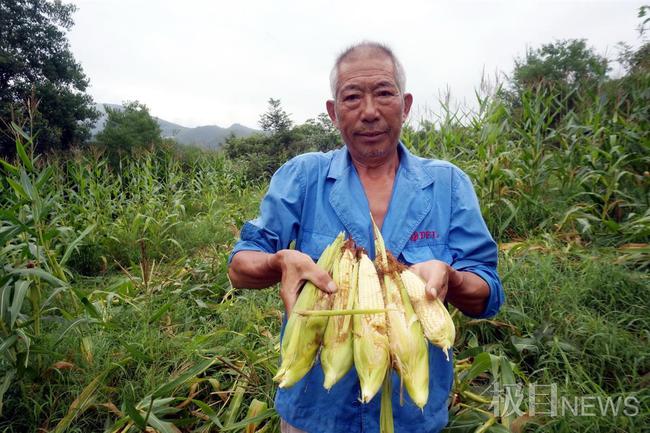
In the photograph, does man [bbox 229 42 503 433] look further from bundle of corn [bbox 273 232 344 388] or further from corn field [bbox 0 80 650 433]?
corn field [bbox 0 80 650 433]

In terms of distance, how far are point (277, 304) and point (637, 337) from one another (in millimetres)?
2643

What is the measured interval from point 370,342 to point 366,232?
55cm

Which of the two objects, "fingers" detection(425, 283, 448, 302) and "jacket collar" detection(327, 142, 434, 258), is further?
"jacket collar" detection(327, 142, 434, 258)

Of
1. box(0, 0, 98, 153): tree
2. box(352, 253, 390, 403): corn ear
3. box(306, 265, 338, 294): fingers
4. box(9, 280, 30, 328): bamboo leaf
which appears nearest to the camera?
box(352, 253, 390, 403): corn ear

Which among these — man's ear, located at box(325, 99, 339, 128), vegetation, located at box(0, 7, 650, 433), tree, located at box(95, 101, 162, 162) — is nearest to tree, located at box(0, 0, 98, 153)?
tree, located at box(95, 101, 162, 162)

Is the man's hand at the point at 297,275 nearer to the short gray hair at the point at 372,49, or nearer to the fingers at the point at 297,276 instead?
the fingers at the point at 297,276

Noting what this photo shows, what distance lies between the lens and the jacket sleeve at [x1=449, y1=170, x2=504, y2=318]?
1396 mm

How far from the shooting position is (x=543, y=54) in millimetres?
31562

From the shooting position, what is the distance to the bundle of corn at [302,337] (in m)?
0.99

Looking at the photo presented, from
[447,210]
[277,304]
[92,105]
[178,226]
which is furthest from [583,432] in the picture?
[92,105]

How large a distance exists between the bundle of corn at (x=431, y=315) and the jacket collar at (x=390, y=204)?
1.10 feet

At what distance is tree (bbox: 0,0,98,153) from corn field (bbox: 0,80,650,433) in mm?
16329

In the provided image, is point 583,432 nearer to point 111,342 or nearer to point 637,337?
point 637,337

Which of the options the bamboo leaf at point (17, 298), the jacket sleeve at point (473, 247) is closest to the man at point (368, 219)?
the jacket sleeve at point (473, 247)
